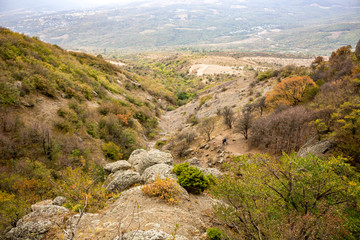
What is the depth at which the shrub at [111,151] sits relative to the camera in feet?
47.4

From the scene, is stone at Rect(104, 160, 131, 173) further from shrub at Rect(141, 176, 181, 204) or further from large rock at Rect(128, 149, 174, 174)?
shrub at Rect(141, 176, 181, 204)

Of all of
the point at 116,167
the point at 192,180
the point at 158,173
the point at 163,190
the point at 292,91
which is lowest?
the point at 116,167

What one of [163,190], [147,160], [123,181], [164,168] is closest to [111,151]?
[147,160]

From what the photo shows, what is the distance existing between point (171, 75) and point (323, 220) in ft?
218

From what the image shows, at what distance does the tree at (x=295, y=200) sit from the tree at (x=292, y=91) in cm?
1487

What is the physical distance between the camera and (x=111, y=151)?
14648 millimetres

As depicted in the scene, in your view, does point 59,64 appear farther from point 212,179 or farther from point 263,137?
point 263,137

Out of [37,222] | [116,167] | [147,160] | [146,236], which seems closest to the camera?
[146,236]

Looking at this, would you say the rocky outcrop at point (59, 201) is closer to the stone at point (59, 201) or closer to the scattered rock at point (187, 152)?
the stone at point (59, 201)

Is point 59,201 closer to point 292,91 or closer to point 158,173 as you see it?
point 158,173

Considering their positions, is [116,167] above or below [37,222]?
below

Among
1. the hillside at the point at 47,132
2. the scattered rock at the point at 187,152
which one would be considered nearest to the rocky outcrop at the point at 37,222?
the hillside at the point at 47,132

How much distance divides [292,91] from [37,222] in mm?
23421

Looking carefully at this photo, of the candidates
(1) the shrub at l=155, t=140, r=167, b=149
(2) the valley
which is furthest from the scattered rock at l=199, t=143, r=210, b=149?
(1) the shrub at l=155, t=140, r=167, b=149
